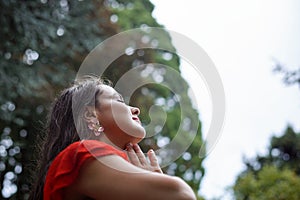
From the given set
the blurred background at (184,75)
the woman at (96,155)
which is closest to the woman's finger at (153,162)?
the woman at (96,155)

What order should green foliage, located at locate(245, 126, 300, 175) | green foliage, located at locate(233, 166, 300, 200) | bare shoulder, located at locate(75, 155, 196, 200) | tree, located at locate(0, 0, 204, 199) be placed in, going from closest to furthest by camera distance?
bare shoulder, located at locate(75, 155, 196, 200)
tree, located at locate(0, 0, 204, 199)
green foliage, located at locate(233, 166, 300, 200)
green foliage, located at locate(245, 126, 300, 175)

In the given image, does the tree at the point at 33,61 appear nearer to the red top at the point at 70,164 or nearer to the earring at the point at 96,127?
A: the earring at the point at 96,127

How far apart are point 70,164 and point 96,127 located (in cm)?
18

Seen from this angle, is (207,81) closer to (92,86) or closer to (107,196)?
(92,86)

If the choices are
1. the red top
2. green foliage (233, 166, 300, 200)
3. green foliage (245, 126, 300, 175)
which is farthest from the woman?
green foliage (245, 126, 300, 175)

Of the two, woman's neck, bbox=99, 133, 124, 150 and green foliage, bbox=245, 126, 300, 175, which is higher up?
woman's neck, bbox=99, 133, 124, 150

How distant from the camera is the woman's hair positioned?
3.68 ft

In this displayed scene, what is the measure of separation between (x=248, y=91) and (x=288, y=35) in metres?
0.78

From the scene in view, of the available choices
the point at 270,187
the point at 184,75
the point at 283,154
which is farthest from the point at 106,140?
the point at 283,154

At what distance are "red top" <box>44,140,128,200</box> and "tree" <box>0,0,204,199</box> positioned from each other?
3081 millimetres

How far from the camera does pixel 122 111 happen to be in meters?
1.11

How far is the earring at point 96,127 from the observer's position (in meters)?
1.11

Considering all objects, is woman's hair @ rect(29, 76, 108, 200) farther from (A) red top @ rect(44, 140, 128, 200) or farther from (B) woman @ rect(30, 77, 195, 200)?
(A) red top @ rect(44, 140, 128, 200)

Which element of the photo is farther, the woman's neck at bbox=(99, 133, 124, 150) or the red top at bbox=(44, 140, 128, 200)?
the woman's neck at bbox=(99, 133, 124, 150)
